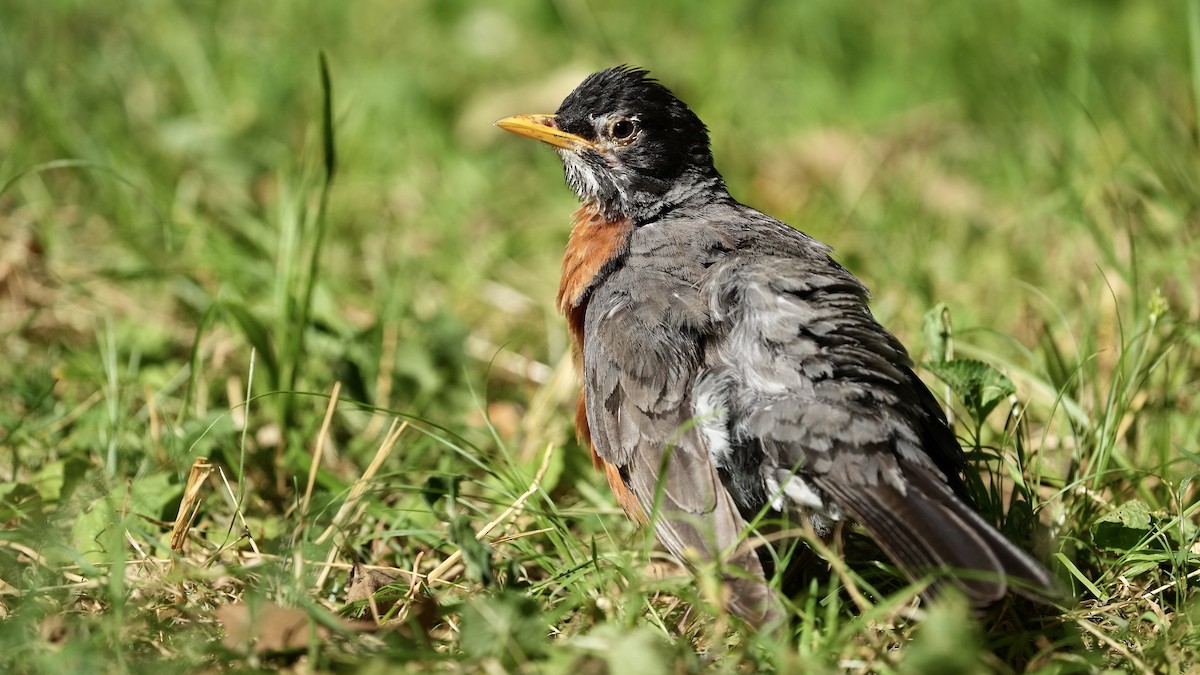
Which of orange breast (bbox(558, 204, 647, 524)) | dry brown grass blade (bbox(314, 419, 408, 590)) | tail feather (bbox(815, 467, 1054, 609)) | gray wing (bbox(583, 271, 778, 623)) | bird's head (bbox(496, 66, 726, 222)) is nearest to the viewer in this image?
tail feather (bbox(815, 467, 1054, 609))

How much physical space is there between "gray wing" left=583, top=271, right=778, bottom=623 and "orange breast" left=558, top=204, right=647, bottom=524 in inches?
4.7

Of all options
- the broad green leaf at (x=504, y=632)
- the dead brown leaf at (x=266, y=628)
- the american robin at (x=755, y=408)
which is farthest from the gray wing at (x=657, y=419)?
the dead brown leaf at (x=266, y=628)

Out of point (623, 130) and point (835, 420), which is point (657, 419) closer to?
point (835, 420)

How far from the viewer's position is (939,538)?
3.18 meters

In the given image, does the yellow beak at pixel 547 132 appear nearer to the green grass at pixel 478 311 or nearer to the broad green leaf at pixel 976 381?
the green grass at pixel 478 311

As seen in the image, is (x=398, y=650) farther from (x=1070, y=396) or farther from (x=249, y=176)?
(x=249, y=176)

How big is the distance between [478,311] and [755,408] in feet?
9.54

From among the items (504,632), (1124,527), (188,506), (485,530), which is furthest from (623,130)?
(504,632)

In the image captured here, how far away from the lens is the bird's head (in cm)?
491

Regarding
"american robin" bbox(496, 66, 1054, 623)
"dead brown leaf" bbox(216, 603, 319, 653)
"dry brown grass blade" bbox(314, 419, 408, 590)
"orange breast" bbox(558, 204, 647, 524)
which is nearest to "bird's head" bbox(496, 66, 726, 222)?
"orange breast" bbox(558, 204, 647, 524)

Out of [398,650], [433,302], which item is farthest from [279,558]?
[433,302]

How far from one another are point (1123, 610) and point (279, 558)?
2.68 meters

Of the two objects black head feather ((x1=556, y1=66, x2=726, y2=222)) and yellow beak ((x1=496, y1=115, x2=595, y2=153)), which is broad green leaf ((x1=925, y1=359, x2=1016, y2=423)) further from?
yellow beak ((x1=496, y1=115, x2=595, y2=153))

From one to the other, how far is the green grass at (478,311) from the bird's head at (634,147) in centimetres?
96
